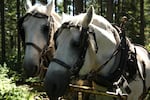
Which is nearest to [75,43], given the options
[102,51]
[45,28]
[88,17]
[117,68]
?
[88,17]

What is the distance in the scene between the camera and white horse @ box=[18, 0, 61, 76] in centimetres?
561

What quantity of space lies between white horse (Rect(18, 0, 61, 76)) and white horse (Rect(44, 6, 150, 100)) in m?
0.95

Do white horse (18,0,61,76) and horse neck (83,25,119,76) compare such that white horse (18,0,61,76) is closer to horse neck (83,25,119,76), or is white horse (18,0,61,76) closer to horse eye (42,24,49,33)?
horse eye (42,24,49,33)

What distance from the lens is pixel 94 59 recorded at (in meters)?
4.83

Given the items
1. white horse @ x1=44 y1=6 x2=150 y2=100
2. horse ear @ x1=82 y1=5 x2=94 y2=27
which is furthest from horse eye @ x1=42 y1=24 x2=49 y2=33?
horse ear @ x1=82 y1=5 x2=94 y2=27

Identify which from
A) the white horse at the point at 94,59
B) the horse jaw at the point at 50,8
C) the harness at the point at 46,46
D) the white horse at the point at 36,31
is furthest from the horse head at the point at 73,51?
the horse jaw at the point at 50,8

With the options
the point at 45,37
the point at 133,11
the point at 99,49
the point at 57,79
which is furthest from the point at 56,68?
the point at 133,11

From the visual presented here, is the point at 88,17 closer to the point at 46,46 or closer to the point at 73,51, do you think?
the point at 73,51

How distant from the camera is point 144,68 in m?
5.89

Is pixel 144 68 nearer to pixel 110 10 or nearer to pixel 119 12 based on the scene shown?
pixel 110 10

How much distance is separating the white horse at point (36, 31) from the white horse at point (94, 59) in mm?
952

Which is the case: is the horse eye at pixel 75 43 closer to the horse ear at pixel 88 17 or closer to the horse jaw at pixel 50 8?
the horse ear at pixel 88 17

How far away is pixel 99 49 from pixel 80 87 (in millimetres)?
601

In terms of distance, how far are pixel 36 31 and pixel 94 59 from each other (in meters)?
1.52
